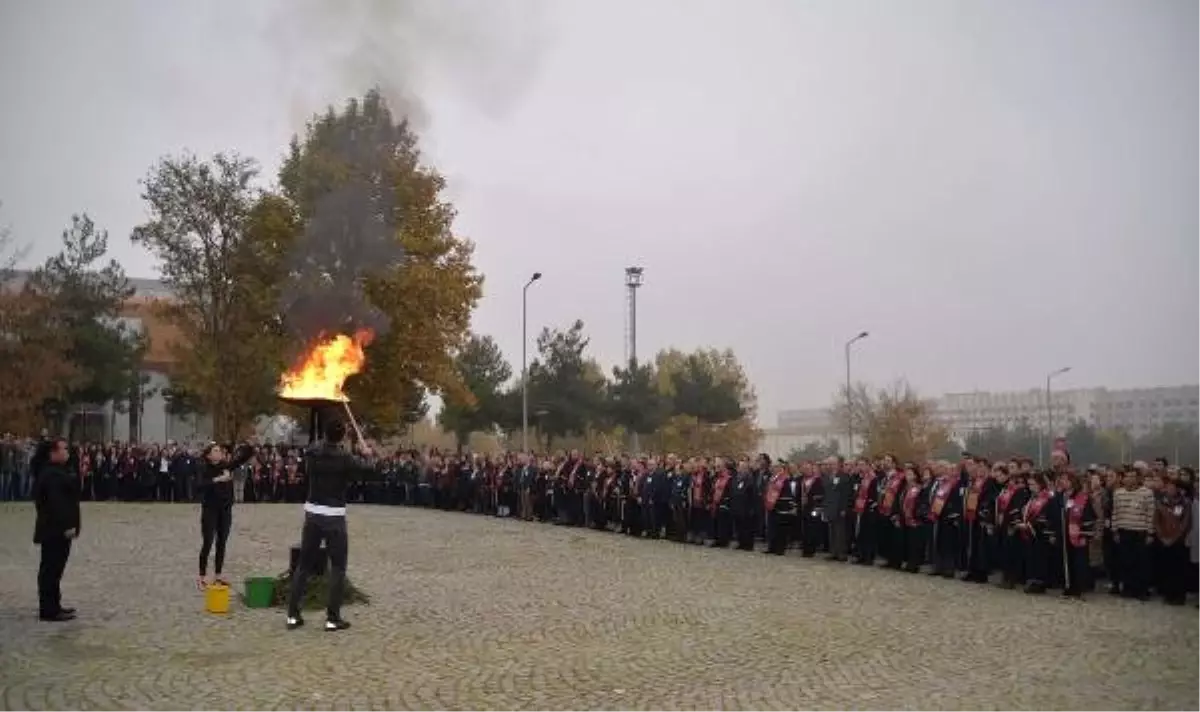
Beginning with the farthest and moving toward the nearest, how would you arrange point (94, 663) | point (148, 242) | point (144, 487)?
point (148, 242) < point (144, 487) < point (94, 663)

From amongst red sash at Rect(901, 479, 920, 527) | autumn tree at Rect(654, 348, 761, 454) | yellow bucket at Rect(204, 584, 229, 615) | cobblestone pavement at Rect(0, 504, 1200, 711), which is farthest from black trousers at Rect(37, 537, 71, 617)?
autumn tree at Rect(654, 348, 761, 454)

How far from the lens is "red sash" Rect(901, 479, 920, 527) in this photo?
58.9 ft

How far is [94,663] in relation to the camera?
30.4ft

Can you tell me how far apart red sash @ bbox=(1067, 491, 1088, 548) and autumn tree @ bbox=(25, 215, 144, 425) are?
39591mm

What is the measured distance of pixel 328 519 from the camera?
36.3ft

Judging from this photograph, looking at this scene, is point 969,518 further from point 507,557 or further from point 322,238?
point 322,238

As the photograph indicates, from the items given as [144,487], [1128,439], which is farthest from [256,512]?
[1128,439]

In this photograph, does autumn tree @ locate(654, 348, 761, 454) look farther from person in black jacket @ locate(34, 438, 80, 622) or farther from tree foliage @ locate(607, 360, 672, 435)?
person in black jacket @ locate(34, 438, 80, 622)

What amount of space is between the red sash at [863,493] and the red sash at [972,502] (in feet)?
7.32

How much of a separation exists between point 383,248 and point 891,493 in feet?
36.8

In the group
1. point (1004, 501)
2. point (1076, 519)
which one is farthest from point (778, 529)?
point (1076, 519)

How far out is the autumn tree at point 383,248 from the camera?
20562 millimetres

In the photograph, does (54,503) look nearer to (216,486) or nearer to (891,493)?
(216,486)

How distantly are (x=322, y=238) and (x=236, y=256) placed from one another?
1786cm
